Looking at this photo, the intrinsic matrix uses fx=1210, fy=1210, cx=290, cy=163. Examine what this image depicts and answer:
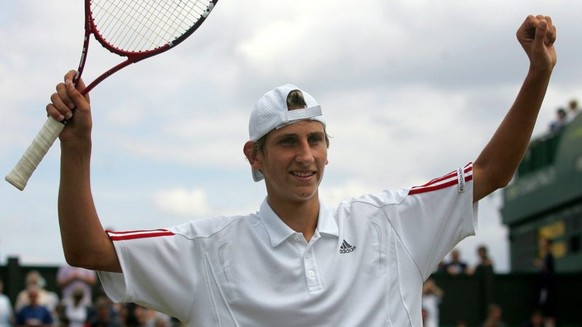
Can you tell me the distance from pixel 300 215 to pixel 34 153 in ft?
3.60

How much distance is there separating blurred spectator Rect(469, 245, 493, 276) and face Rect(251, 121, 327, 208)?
15237 mm

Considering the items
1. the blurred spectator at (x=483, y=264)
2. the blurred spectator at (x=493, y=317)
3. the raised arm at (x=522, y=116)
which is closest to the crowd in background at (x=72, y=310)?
the blurred spectator at (x=493, y=317)

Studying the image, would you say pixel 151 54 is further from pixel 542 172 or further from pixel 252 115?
pixel 542 172

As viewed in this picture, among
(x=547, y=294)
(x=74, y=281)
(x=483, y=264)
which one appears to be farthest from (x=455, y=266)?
(x=74, y=281)

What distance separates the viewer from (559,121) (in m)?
23.2

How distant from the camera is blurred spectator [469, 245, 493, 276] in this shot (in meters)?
19.8

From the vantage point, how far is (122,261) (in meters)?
4.69

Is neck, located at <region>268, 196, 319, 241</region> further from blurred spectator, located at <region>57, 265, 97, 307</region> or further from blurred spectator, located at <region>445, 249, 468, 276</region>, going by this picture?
blurred spectator, located at <region>445, 249, 468, 276</region>

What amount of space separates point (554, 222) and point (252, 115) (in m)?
19.9

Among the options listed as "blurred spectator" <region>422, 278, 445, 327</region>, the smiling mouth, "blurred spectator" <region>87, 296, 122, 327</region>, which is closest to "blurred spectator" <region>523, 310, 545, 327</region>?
"blurred spectator" <region>422, 278, 445, 327</region>

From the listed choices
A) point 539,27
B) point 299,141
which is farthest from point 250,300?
point 539,27

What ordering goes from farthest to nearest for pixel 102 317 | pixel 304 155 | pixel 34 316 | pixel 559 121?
pixel 559 121, pixel 102 317, pixel 34 316, pixel 304 155

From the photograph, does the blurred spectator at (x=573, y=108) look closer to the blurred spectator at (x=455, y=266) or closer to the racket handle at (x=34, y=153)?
the blurred spectator at (x=455, y=266)

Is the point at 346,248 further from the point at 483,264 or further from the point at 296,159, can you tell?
the point at 483,264
